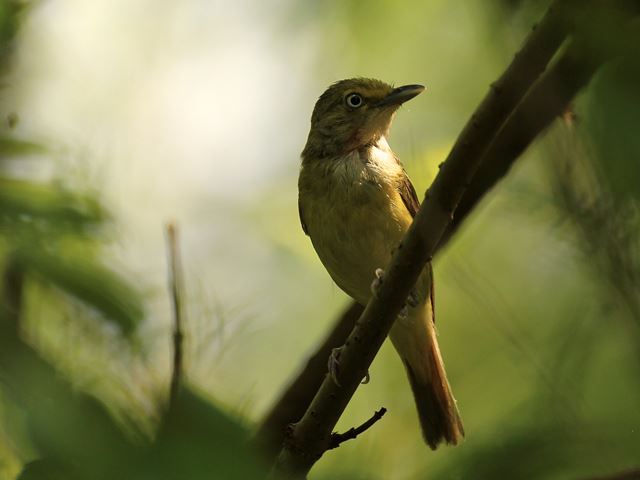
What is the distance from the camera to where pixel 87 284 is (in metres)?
2.19

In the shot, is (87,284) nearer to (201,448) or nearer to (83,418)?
(83,418)

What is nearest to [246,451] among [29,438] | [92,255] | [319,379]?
[29,438]

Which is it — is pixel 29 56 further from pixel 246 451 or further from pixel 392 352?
pixel 392 352

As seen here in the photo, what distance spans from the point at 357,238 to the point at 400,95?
1.11 metres

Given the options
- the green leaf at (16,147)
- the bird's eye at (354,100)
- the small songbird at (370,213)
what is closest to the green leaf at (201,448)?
the green leaf at (16,147)

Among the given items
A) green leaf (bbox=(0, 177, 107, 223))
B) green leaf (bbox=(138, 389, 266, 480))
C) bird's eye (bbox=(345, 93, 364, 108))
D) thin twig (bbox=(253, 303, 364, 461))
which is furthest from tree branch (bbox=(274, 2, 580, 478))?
bird's eye (bbox=(345, 93, 364, 108))

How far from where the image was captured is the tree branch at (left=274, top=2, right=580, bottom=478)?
2771mm

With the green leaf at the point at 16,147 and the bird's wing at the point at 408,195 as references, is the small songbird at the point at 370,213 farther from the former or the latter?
the green leaf at the point at 16,147

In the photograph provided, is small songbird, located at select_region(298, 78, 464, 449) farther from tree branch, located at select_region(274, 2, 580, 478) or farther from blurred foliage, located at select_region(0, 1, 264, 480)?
blurred foliage, located at select_region(0, 1, 264, 480)

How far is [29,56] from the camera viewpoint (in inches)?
165

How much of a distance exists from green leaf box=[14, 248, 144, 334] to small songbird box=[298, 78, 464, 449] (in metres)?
3.01

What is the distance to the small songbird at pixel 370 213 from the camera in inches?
211

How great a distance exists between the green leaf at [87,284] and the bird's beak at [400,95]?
3.76 meters

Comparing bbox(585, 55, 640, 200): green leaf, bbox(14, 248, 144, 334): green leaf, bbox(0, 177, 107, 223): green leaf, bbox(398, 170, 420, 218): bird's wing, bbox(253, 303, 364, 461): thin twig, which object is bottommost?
bbox(253, 303, 364, 461): thin twig
